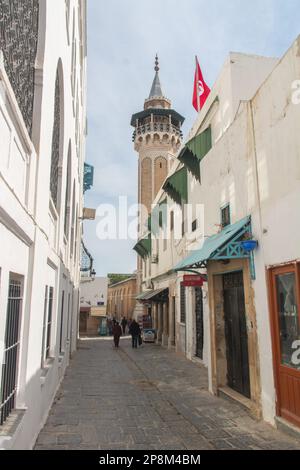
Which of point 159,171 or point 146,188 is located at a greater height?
point 159,171

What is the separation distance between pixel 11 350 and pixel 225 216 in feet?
18.5

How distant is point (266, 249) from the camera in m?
5.93

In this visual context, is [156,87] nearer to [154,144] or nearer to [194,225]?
[154,144]

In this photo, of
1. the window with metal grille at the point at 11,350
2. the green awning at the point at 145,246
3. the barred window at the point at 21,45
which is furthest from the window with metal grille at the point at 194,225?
the green awning at the point at 145,246

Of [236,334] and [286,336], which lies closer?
[286,336]

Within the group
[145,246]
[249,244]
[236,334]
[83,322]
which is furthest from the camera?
[83,322]

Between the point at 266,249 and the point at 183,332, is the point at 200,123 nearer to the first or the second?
the point at 266,249

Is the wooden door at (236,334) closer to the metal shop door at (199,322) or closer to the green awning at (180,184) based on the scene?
the metal shop door at (199,322)

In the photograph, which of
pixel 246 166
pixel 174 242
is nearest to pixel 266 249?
pixel 246 166

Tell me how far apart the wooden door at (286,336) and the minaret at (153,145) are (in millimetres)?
→ 26943

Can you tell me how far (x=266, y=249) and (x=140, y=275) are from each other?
27.3m

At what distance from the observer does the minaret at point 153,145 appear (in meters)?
33.9

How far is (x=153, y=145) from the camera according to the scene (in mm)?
34688

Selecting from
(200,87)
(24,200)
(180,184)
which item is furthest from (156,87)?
Result: (24,200)
